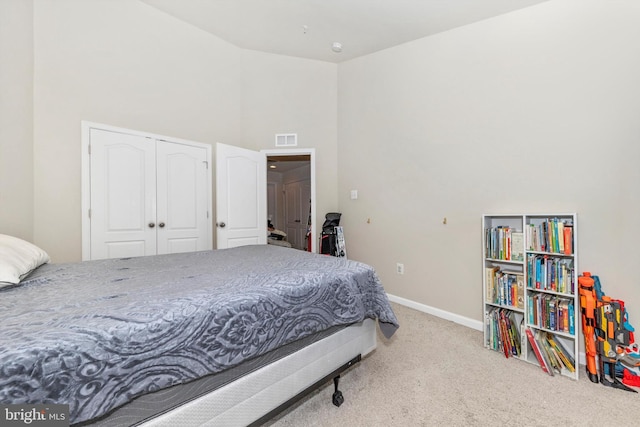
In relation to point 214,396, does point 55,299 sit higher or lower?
higher

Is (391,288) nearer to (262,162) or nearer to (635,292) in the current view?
→ (635,292)

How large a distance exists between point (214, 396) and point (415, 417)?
3.62ft

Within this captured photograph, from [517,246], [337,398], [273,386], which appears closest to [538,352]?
[517,246]

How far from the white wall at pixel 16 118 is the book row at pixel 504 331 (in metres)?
3.78

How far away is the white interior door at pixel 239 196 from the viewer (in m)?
3.21

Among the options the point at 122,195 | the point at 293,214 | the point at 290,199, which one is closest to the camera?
the point at 122,195

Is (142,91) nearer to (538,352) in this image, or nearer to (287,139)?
(287,139)

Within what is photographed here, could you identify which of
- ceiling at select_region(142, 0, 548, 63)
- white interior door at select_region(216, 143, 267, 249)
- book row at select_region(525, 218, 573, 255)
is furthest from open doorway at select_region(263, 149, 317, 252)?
book row at select_region(525, 218, 573, 255)

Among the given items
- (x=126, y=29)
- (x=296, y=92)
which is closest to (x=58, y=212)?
(x=126, y=29)

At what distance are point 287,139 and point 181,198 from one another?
5.23ft

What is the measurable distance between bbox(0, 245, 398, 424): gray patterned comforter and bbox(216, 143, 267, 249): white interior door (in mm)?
1575

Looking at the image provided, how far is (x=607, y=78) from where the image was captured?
196 centimetres

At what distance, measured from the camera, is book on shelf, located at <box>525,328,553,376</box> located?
188cm

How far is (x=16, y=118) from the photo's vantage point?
2.07 meters
